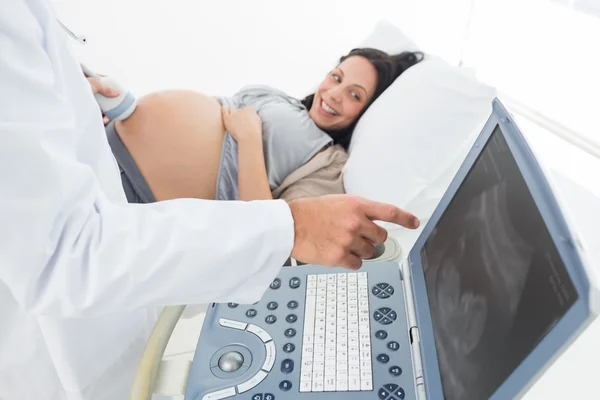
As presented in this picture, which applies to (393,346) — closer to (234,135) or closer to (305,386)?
(305,386)

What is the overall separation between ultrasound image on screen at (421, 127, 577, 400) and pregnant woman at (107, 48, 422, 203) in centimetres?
69

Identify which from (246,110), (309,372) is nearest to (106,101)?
(246,110)

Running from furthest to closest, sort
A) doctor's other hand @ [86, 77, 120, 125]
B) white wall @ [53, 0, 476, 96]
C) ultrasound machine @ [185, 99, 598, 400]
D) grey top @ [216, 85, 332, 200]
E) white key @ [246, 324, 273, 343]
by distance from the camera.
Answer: white wall @ [53, 0, 476, 96] → grey top @ [216, 85, 332, 200] → doctor's other hand @ [86, 77, 120, 125] → white key @ [246, 324, 273, 343] → ultrasound machine @ [185, 99, 598, 400]

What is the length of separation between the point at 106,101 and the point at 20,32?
2.32 ft

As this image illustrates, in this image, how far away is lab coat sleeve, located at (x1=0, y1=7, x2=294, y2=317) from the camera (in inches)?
20.9

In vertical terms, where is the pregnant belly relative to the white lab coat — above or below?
below

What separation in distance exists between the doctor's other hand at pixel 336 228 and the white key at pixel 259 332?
14 cm

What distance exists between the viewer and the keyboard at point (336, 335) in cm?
67

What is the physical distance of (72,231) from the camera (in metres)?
0.58

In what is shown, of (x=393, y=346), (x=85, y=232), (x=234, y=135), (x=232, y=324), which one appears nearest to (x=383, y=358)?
(x=393, y=346)

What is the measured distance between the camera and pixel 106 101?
1241mm

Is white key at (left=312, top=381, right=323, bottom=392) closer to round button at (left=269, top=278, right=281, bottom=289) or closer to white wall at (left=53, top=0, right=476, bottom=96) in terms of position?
round button at (left=269, top=278, right=281, bottom=289)

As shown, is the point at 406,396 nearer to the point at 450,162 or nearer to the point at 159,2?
the point at 450,162

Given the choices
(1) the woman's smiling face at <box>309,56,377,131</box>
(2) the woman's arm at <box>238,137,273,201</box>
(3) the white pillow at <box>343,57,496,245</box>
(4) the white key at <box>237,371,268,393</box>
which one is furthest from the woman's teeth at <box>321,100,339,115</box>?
(4) the white key at <box>237,371,268,393</box>
